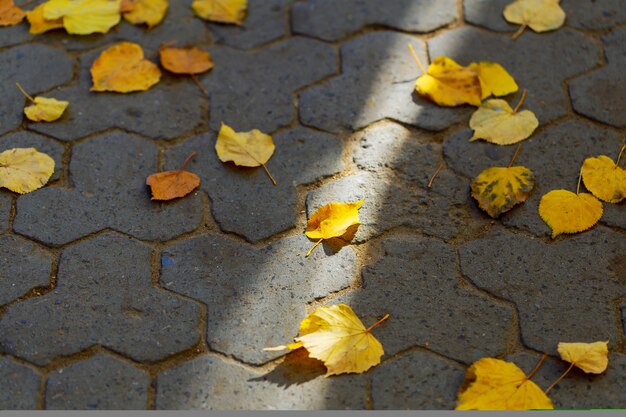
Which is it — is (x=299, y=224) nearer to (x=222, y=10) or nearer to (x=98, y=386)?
(x=98, y=386)

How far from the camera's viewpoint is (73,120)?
2.95 meters

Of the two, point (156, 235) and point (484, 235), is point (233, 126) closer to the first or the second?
point (156, 235)

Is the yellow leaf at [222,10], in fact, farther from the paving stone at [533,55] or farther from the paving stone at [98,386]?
the paving stone at [98,386]

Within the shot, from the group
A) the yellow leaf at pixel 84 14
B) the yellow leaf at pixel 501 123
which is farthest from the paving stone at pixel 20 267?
the yellow leaf at pixel 501 123

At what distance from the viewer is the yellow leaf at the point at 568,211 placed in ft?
8.58

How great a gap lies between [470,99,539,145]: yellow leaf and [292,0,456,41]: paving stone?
529mm

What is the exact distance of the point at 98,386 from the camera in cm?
224

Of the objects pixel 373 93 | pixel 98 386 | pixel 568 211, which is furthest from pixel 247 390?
pixel 373 93

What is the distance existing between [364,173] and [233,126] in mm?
Answer: 510

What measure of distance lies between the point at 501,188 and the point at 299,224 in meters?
0.67

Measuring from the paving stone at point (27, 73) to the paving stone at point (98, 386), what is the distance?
108 centimetres

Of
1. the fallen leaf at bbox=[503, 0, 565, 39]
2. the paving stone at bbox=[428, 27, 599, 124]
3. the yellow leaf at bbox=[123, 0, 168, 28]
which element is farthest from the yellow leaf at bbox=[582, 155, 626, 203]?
the yellow leaf at bbox=[123, 0, 168, 28]

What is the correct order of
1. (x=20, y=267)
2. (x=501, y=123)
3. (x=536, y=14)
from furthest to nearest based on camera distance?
(x=536, y=14) → (x=501, y=123) → (x=20, y=267)

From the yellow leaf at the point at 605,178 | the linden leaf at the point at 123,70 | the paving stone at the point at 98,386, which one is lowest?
the paving stone at the point at 98,386
